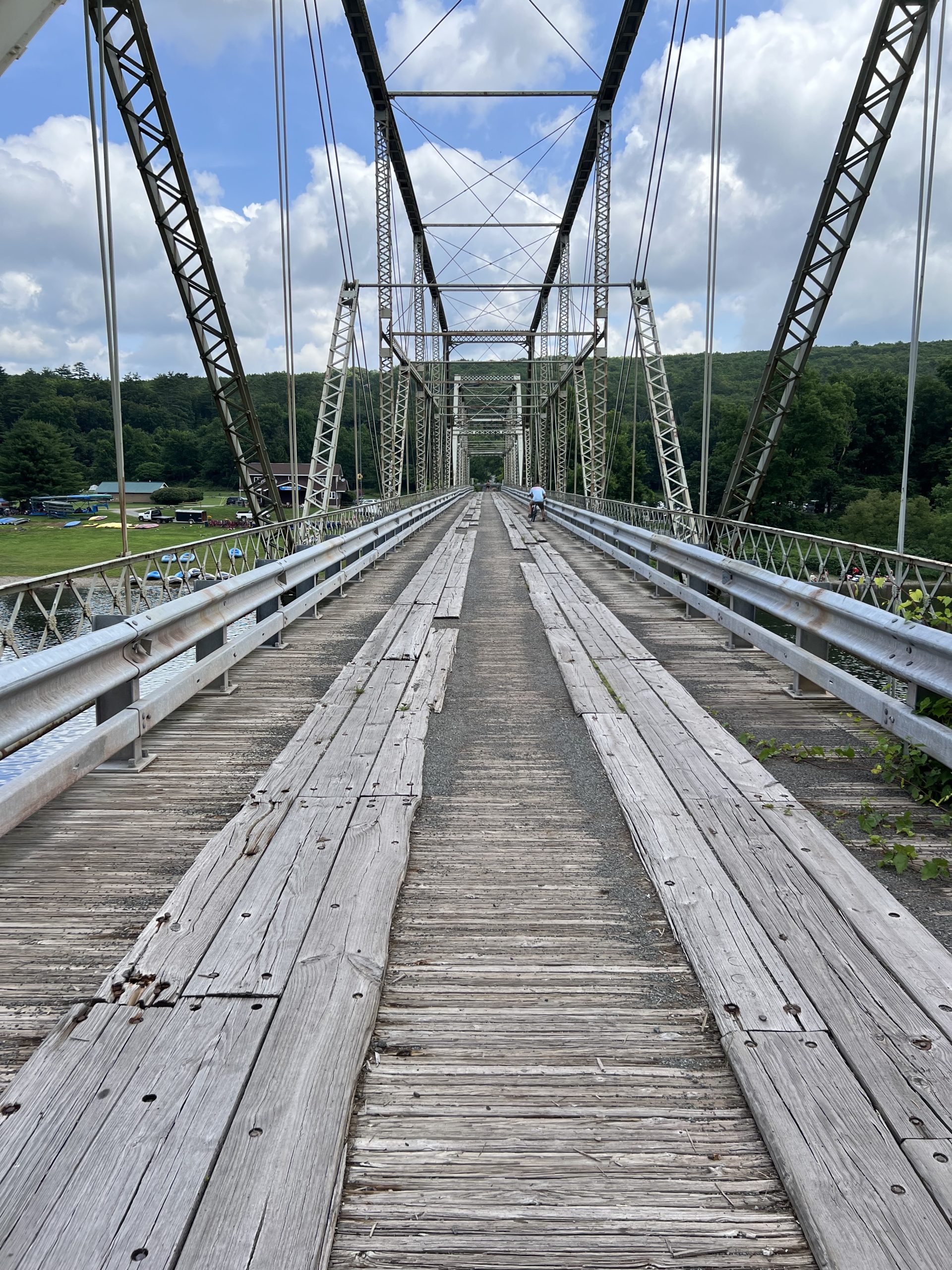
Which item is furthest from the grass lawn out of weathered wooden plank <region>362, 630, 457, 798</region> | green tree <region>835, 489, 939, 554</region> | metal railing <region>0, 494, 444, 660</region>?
green tree <region>835, 489, 939, 554</region>

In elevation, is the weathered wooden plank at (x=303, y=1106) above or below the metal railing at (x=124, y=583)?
below

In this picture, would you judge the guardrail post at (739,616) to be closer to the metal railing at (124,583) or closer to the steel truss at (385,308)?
the metal railing at (124,583)

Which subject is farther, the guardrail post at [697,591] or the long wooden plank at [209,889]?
the guardrail post at [697,591]

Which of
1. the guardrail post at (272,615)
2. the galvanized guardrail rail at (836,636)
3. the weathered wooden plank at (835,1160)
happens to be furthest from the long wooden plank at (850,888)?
the guardrail post at (272,615)

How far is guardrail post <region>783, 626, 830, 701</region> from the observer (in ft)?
18.9

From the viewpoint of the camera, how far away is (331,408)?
82.1ft

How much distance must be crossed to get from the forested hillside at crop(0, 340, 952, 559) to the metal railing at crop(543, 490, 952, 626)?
625 inches

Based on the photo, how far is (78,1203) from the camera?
66.1 inches

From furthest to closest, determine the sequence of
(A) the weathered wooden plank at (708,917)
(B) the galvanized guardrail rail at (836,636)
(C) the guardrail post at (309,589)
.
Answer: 1. (C) the guardrail post at (309,589)
2. (B) the galvanized guardrail rail at (836,636)
3. (A) the weathered wooden plank at (708,917)

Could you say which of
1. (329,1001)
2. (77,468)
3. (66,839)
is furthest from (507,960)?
(77,468)

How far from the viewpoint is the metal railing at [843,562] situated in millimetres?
4633

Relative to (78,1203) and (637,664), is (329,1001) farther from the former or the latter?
(637,664)

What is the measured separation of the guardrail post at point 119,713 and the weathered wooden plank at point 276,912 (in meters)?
1.13

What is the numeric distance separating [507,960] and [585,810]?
4.33ft
